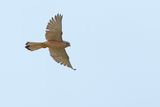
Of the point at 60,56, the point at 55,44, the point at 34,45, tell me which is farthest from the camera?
the point at 60,56

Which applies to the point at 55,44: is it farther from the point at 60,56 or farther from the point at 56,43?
the point at 60,56

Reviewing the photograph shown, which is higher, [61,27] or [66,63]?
[61,27]

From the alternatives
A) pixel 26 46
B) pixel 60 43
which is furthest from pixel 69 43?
pixel 26 46

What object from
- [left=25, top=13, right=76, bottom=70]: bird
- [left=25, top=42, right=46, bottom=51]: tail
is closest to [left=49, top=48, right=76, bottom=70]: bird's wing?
[left=25, top=13, right=76, bottom=70]: bird

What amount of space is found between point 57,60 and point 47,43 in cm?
83

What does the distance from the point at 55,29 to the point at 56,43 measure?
0.58 metres

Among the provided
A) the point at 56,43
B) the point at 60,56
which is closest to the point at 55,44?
the point at 56,43

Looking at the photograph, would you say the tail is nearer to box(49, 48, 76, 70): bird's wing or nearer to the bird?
the bird

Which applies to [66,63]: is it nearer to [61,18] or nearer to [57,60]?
[57,60]

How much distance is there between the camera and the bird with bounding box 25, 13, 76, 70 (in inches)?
773

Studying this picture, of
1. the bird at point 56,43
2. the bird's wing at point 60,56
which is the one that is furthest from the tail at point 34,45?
the bird's wing at point 60,56

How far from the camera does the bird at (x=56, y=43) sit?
1962 centimetres

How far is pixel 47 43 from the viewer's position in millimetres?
19688

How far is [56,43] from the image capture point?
65.2 ft
